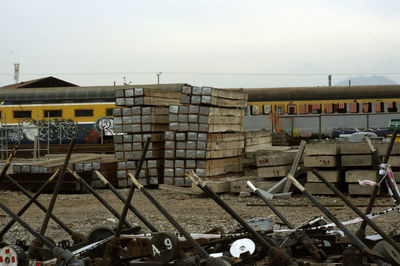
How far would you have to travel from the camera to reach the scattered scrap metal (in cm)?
466

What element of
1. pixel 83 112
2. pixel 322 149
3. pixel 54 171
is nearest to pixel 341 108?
pixel 83 112

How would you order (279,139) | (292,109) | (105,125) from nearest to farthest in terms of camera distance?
(279,139)
(292,109)
(105,125)

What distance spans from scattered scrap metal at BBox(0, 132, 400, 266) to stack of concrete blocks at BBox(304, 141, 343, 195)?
674 cm

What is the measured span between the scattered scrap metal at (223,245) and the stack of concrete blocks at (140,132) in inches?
391

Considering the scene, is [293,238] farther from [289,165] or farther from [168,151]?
[168,151]

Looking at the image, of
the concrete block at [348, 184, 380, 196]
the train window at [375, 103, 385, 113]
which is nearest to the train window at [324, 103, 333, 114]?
the train window at [375, 103, 385, 113]

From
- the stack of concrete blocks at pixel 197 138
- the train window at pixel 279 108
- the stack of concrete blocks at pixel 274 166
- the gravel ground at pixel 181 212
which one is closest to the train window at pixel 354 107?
the train window at pixel 279 108

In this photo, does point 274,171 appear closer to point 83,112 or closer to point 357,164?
point 357,164

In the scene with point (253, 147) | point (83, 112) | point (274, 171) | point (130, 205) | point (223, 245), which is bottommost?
point (274, 171)

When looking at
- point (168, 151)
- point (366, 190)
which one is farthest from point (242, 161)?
point (366, 190)

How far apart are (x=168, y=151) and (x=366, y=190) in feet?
17.6

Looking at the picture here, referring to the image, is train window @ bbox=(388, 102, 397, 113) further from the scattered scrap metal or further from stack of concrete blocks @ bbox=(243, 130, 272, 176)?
the scattered scrap metal

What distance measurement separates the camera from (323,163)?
1291 cm

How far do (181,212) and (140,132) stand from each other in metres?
4.92
